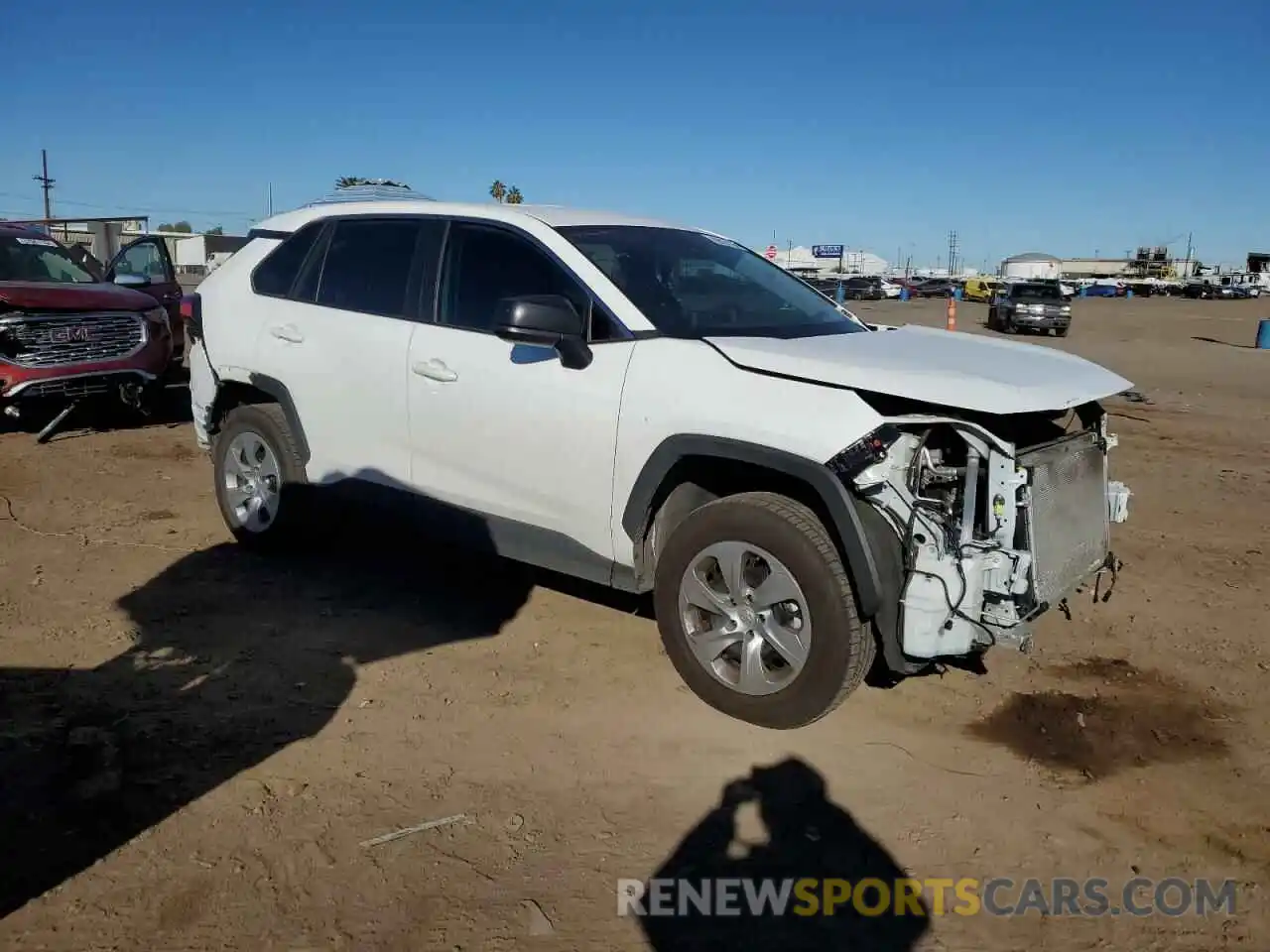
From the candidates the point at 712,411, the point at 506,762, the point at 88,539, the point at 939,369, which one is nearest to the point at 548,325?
the point at 712,411

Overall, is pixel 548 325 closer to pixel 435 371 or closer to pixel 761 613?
pixel 435 371

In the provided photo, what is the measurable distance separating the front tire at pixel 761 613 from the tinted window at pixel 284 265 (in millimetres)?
2813

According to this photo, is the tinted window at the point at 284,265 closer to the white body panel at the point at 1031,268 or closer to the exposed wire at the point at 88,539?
the exposed wire at the point at 88,539

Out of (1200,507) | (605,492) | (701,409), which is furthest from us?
(1200,507)

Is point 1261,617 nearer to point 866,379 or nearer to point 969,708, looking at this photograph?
point 969,708

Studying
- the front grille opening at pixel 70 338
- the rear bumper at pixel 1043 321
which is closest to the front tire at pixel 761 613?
the front grille opening at pixel 70 338

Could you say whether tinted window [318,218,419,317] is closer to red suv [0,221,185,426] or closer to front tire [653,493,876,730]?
front tire [653,493,876,730]

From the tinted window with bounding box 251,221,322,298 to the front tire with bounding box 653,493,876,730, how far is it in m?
2.81

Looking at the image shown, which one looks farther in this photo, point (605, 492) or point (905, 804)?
point (605, 492)

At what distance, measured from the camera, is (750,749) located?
368 cm

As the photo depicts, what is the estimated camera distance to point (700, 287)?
181 inches

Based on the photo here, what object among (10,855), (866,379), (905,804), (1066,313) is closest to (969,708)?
(905,804)

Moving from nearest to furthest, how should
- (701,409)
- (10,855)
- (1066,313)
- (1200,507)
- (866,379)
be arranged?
(10,855) → (866,379) → (701,409) → (1200,507) → (1066,313)

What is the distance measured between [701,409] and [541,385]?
0.77m
